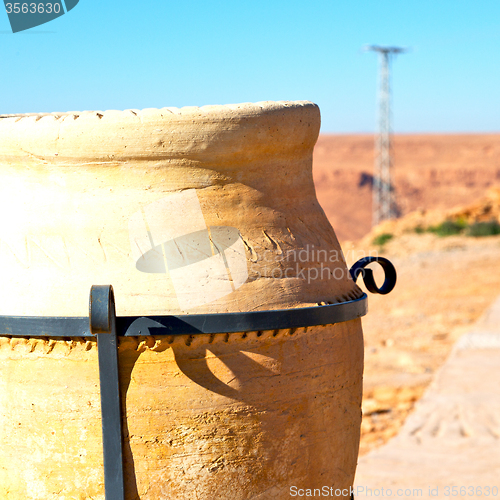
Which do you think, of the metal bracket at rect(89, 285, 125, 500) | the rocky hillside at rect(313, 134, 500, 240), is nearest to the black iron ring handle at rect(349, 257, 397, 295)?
the metal bracket at rect(89, 285, 125, 500)

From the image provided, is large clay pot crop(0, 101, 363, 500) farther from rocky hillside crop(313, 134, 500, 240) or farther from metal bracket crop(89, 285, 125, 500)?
rocky hillside crop(313, 134, 500, 240)

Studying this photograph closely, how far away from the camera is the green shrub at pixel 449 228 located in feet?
72.8

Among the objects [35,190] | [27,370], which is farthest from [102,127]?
[27,370]

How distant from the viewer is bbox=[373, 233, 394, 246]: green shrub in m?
22.3

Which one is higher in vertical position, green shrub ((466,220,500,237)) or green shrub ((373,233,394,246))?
green shrub ((466,220,500,237))

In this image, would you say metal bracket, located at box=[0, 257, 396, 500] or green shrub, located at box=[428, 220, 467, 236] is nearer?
metal bracket, located at box=[0, 257, 396, 500]

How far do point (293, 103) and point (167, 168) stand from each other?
22.1 inches

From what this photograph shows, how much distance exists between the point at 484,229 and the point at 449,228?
1231 millimetres

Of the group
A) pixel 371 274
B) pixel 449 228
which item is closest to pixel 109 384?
pixel 371 274

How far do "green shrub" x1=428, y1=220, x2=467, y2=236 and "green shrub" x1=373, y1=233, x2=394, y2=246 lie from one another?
5.11ft

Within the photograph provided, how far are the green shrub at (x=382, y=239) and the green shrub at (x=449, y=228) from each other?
5.11 feet

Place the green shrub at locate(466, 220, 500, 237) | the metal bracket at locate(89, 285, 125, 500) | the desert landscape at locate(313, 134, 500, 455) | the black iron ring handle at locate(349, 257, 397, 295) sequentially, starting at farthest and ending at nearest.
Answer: the green shrub at locate(466, 220, 500, 237)
the desert landscape at locate(313, 134, 500, 455)
the black iron ring handle at locate(349, 257, 397, 295)
the metal bracket at locate(89, 285, 125, 500)

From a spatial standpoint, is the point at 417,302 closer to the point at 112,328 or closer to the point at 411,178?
the point at 112,328

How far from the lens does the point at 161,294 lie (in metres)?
2.03
